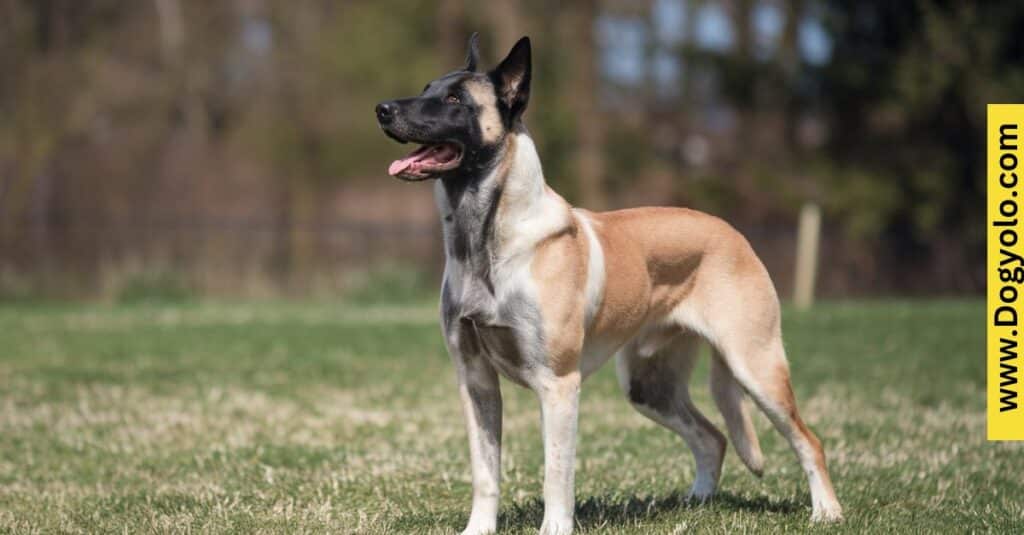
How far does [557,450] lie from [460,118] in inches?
55.2

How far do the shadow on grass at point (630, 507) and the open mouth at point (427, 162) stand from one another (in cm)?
166

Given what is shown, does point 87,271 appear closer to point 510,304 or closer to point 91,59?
point 91,59

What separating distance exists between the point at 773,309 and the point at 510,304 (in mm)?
1521

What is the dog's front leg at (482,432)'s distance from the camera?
17.0ft

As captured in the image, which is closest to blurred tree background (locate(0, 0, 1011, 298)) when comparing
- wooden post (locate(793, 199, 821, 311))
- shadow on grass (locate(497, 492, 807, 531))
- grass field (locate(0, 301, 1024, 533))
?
wooden post (locate(793, 199, 821, 311))

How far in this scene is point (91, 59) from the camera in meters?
27.6

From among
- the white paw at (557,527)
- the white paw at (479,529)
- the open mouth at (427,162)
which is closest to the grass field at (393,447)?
the white paw at (479,529)

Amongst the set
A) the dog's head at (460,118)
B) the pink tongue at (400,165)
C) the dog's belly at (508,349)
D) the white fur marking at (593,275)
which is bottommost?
the dog's belly at (508,349)

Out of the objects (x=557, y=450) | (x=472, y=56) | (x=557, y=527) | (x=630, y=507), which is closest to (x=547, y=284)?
(x=557, y=450)

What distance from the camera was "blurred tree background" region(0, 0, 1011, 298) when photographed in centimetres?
2544

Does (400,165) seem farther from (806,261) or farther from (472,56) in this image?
(806,261)

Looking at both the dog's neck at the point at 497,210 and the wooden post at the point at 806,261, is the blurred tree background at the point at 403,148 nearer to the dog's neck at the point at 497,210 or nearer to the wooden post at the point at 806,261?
the wooden post at the point at 806,261

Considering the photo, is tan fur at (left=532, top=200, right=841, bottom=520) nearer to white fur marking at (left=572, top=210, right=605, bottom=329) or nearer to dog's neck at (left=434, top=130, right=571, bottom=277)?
white fur marking at (left=572, top=210, right=605, bottom=329)

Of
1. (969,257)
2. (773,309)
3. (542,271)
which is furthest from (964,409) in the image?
(969,257)
